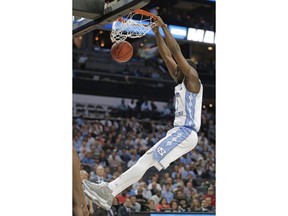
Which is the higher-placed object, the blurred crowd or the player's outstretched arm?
the player's outstretched arm

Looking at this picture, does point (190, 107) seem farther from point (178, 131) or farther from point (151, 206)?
point (151, 206)

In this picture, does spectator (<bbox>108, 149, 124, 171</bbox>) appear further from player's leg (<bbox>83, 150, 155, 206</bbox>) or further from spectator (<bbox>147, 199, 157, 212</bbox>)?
player's leg (<bbox>83, 150, 155, 206</bbox>)

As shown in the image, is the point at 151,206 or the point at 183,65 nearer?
the point at 183,65

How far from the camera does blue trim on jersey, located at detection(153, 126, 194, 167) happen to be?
551 cm

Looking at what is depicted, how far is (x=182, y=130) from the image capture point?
5.68 meters

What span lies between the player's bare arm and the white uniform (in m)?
0.07

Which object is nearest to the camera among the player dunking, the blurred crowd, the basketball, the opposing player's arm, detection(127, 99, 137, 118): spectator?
the player dunking

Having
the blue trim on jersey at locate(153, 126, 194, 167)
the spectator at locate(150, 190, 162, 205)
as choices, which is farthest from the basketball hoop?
the spectator at locate(150, 190, 162, 205)

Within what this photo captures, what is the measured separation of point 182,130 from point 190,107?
0.75 ft

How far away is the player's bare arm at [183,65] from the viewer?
216 inches

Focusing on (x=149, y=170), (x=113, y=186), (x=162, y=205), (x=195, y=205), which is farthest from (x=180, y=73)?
(x=149, y=170)

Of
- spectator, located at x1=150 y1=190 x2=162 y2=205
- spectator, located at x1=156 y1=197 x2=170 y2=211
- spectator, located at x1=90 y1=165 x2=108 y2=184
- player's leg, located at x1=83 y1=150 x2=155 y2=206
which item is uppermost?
player's leg, located at x1=83 y1=150 x2=155 y2=206
